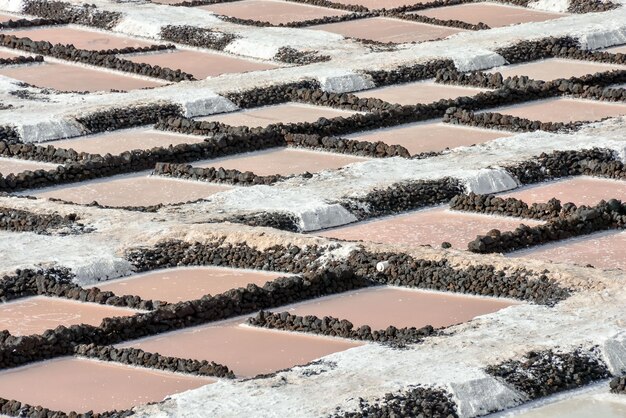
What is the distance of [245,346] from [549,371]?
1.61m

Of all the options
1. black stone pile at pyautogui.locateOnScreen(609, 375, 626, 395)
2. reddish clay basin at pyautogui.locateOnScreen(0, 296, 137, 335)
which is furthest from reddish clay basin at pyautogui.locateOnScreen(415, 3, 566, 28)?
black stone pile at pyautogui.locateOnScreen(609, 375, 626, 395)

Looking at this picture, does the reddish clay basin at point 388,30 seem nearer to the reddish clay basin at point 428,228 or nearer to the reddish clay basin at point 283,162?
the reddish clay basin at point 283,162

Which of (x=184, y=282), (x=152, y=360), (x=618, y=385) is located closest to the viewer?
(x=618, y=385)

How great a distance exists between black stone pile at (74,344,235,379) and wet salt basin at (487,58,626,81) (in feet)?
25.3

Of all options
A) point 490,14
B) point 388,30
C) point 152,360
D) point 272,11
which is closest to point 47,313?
point 152,360

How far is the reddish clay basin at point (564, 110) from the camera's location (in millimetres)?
14078

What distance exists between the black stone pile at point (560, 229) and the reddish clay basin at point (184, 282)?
1351 mm

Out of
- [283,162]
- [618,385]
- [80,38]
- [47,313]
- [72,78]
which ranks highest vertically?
[618,385]

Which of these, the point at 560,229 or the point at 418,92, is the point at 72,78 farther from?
the point at 560,229

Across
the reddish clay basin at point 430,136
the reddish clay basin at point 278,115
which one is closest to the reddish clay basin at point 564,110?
the reddish clay basin at point 430,136

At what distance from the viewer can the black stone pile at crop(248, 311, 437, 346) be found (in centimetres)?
878

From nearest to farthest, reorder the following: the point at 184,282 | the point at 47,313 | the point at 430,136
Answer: the point at 47,313, the point at 184,282, the point at 430,136

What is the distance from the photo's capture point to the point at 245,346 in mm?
8859

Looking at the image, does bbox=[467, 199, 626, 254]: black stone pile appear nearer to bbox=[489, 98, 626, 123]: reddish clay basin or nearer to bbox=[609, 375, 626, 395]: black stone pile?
bbox=[609, 375, 626, 395]: black stone pile
